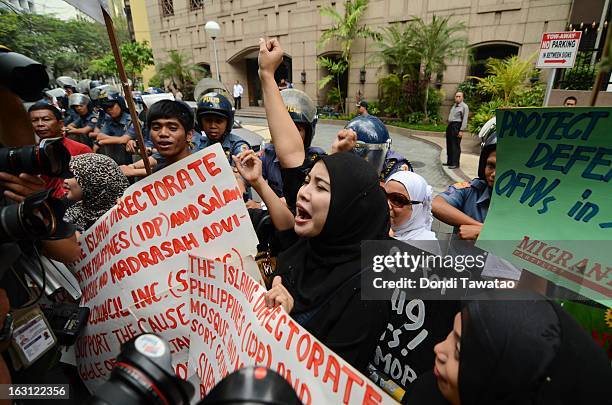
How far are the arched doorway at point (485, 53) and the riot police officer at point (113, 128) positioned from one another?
14.4 meters

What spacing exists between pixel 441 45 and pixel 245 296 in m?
15.4

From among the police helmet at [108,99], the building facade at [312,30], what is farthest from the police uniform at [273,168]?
the building facade at [312,30]

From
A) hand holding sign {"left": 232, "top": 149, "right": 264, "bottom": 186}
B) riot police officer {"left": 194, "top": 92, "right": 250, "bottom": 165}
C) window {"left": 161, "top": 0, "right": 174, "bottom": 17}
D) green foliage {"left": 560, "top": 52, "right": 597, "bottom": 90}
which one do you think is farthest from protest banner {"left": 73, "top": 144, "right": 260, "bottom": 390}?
window {"left": 161, "top": 0, "right": 174, "bottom": 17}

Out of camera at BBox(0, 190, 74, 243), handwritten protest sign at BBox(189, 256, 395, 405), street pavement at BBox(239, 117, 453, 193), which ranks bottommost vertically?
street pavement at BBox(239, 117, 453, 193)

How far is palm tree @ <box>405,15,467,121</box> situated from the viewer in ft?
44.7

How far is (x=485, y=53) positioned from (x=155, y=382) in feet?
59.1

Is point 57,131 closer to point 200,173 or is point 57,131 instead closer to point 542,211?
point 200,173

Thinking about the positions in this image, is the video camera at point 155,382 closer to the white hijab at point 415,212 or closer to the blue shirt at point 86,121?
the white hijab at point 415,212

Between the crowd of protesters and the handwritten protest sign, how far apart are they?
13cm

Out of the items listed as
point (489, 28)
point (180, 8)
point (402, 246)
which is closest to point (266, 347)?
point (402, 246)

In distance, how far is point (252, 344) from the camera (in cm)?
129

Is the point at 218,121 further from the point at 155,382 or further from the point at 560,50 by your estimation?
the point at 560,50

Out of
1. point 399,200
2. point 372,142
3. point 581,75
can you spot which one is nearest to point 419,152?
point 581,75

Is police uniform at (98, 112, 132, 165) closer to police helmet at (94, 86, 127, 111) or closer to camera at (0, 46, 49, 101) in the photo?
police helmet at (94, 86, 127, 111)
